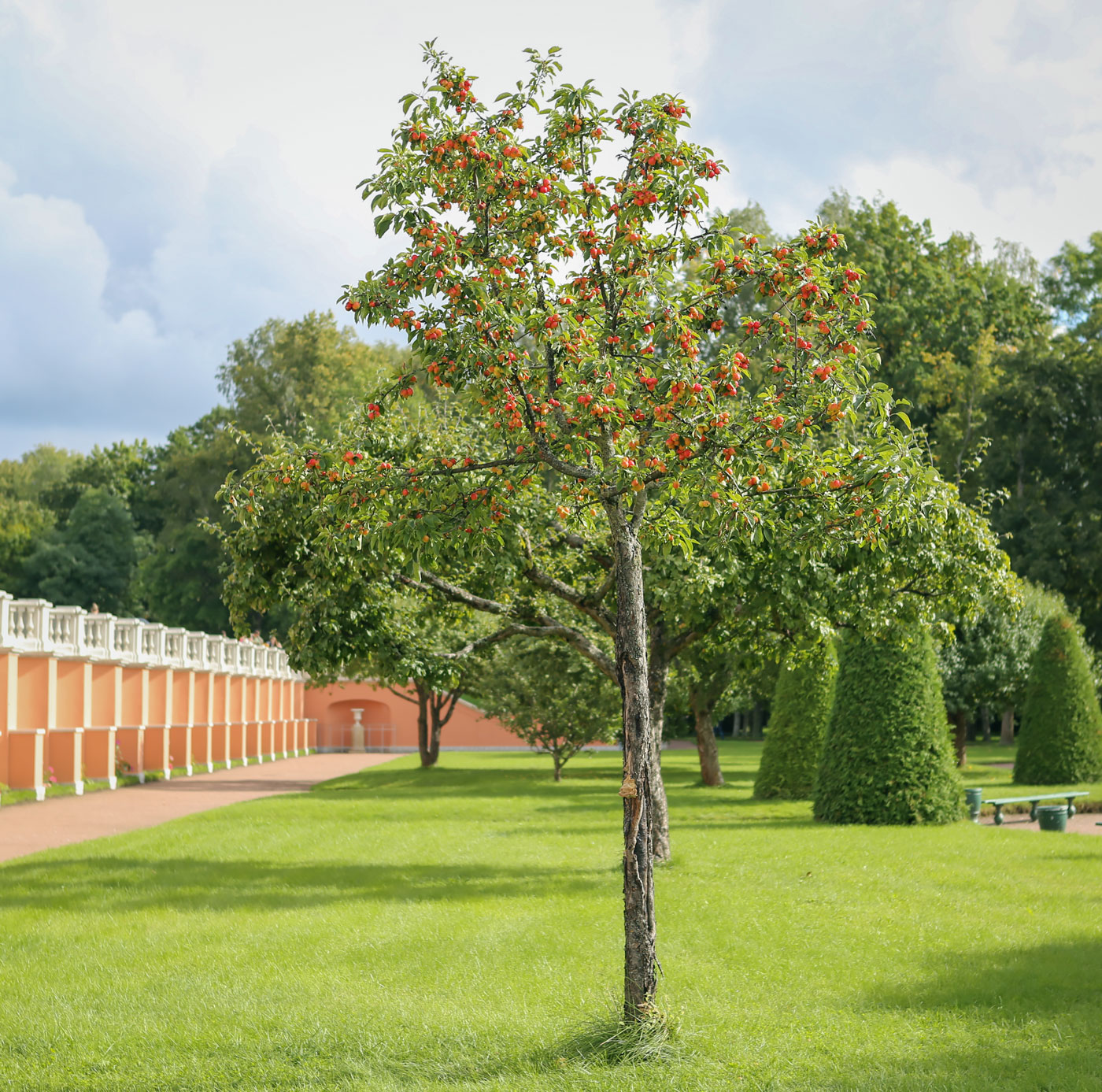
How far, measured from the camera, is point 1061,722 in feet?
84.1

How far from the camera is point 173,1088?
6.00m

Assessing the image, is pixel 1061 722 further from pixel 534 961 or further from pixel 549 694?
pixel 534 961

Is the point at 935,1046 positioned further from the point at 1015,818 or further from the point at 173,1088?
the point at 1015,818

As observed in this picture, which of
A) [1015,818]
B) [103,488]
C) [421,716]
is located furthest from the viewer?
[103,488]

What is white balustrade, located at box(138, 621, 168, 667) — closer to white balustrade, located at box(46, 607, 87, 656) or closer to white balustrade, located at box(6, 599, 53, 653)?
white balustrade, located at box(46, 607, 87, 656)

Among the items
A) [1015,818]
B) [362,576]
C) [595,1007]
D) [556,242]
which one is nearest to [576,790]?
[1015,818]

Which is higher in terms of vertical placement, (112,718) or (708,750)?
(112,718)

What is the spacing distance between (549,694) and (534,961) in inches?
686

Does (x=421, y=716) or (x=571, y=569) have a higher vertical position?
(x=571, y=569)

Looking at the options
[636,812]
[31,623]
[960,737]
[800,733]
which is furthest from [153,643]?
[636,812]

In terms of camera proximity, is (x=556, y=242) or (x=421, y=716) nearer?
(x=556, y=242)

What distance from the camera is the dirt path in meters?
17.5

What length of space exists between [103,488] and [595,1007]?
62364 mm

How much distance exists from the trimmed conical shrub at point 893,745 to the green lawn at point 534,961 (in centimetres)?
76
